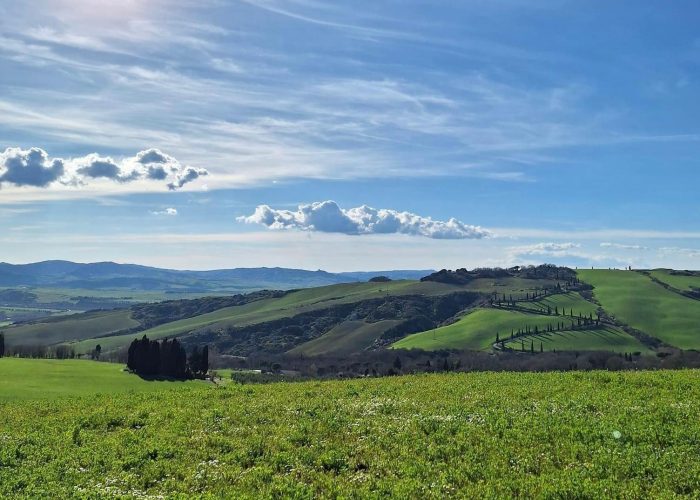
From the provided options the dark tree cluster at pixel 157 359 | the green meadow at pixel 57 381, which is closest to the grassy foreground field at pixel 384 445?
the green meadow at pixel 57 381

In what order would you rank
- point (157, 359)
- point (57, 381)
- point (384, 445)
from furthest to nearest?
point (157, 359), point (57, 381), point (384, 445)

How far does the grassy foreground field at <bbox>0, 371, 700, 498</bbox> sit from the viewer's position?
62.0ft

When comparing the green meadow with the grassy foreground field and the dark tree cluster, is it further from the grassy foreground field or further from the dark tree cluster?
the grassy foreground field

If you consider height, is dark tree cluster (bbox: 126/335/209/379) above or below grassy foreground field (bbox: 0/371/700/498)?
below

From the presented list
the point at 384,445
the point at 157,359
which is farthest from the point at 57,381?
the point at 384,445

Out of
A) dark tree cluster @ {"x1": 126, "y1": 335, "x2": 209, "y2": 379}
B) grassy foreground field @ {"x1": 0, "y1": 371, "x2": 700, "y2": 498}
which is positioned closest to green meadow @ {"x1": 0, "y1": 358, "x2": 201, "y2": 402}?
dark tree cluster @ {"x1": 126, "y1": 335, "x2": 209, "y2": 379}

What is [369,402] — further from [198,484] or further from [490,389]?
[198,484]

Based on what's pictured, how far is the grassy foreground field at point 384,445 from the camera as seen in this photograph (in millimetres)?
18891

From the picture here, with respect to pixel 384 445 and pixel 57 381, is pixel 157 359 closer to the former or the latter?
pixel 57 381

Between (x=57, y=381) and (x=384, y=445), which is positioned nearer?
(x=384, y=445)

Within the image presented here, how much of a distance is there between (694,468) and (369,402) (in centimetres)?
1813

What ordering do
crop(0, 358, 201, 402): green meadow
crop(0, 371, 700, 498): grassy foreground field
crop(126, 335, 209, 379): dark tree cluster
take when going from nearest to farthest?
1. crop(0, 371, 700, 498): grassy foreground field
2. crop(0, 358, 201, 402): green meadow
3. crop(126, 335, 209, 379): dark tree cluster

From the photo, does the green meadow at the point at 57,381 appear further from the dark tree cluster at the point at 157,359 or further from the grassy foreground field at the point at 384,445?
the grassy foreground field at the point at 384,445

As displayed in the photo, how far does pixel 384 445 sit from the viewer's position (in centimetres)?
2364
